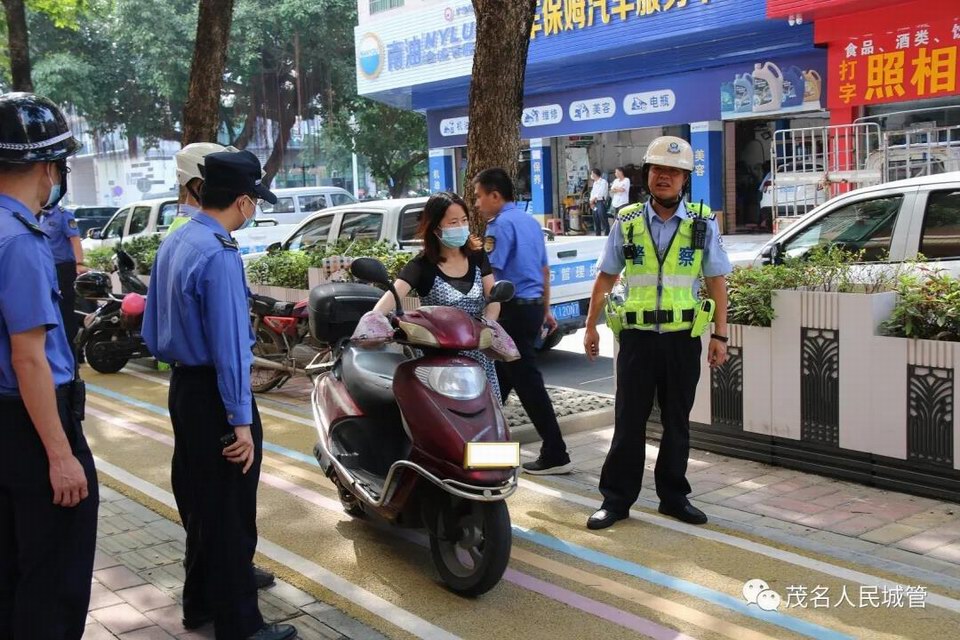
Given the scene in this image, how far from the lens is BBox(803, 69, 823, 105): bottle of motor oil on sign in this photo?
60.3 ft

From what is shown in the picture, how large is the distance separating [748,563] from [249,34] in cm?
3092

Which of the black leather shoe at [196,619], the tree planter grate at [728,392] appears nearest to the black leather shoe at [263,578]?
the black leather shoe at [196,619]

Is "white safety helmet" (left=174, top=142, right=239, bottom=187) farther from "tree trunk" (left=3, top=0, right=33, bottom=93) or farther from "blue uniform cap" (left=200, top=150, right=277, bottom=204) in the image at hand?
"tree trunk" (left=3, top=0, right=33, bottom=93)

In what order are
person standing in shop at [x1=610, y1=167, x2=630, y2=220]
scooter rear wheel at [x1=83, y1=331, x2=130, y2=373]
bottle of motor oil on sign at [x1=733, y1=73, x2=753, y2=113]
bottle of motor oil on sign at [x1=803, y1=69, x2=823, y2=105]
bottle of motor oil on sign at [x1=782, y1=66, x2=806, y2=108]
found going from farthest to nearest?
person standing in shop at [x1=610, y1=167, x2=630, y2=220], bottle of motor oil on sign at [x1=733, y1=73, x2=753, y2=113], bottle of motor oil on sign at [x1=782, y1=66, x2=806, y2=108], bottle of motor oil on sign at [x1=803, y1=69, x2=823, y2=105], scooter rear wheel at [x1=83, y1=331, x2=130, y2=373]

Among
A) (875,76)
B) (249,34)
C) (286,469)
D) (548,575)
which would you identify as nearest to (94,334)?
(286,469)

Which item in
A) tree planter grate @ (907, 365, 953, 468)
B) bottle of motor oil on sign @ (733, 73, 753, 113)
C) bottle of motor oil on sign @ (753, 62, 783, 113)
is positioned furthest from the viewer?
bottle of motor oil on sign @ (733, 73, 753, 113)

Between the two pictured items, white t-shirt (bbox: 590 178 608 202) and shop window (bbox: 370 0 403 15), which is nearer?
white t-shirt (bbox: 590 178 608 202)

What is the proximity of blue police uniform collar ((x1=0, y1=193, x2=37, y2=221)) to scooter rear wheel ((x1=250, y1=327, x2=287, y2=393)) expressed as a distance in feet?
19.5

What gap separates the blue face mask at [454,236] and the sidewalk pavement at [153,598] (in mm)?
1770

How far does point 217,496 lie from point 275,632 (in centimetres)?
57

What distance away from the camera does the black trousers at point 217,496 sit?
363 centimetres

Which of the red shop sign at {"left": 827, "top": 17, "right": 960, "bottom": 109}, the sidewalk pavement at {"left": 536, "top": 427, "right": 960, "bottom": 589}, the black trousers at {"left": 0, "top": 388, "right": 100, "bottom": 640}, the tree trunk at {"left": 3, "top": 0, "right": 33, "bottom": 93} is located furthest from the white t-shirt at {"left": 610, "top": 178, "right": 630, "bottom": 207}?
the black trousers at {"left": 0, "top": 388, "right": 100, "bottom": 640}

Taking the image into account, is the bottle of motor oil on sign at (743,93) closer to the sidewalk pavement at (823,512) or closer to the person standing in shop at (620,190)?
the person standing in shop at (620,190)

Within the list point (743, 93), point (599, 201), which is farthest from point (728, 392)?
point (599, 201)
